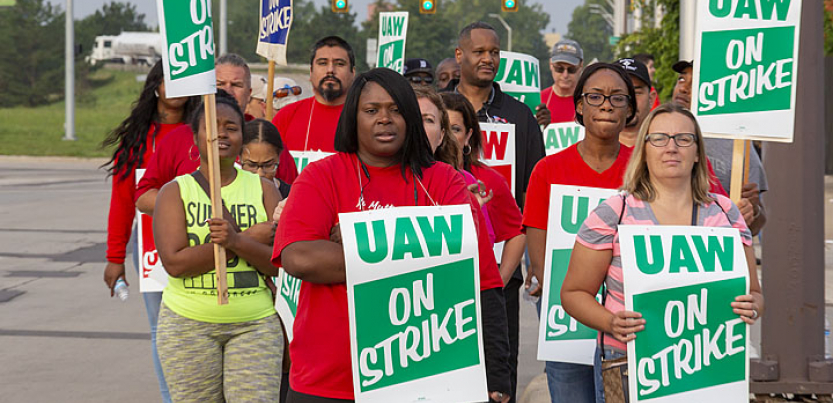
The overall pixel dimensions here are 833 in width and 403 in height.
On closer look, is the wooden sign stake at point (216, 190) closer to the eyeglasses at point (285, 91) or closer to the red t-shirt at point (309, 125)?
the red t-shirt at point (309, 125)

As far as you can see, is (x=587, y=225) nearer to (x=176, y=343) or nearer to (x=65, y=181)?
(x=176, y=343)

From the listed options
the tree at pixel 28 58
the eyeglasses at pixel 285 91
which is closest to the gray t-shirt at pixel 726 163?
the eyeglasses at pixel 285 91

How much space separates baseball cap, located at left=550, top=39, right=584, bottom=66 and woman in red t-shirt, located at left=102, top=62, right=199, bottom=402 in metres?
4.02

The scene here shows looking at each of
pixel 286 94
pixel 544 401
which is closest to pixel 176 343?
pixel 544 401

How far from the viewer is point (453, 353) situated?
3287 mm

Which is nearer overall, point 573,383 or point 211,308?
point 211,308

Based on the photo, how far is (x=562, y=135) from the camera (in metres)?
7.45

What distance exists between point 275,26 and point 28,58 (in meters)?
70.7

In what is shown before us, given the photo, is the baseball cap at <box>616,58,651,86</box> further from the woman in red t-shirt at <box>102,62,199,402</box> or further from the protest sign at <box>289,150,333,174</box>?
the woman in red t-shirt at <box>102,62,199,402</box>

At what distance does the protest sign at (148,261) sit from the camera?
211 inches

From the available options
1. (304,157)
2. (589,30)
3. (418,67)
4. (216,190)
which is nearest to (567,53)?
(418,67)

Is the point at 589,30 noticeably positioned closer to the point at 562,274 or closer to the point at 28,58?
the point at 28,58

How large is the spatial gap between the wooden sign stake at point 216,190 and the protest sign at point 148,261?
87 cm

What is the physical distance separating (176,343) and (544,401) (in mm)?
2763
